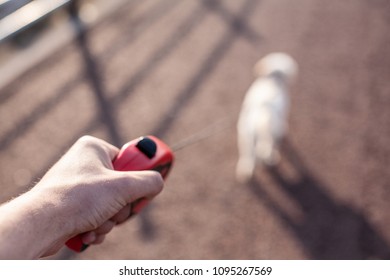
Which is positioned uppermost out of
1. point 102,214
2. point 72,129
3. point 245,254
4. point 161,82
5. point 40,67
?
point 102,214

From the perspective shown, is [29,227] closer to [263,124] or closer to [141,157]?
[141,157]

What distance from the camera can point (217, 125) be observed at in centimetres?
503

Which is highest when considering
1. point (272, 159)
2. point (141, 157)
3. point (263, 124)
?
point (141, 157)

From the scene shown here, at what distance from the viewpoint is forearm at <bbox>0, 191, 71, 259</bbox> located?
121 cm

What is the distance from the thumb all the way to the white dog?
255cm

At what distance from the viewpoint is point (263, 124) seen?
14.0 feet

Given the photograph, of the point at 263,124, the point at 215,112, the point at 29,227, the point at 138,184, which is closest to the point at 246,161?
the point at 263,124

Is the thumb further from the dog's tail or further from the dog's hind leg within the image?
the dog's tail

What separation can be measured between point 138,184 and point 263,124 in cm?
274

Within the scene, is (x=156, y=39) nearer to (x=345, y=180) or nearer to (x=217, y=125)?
(x=217, y=125)

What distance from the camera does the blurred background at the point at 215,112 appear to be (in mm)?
3939

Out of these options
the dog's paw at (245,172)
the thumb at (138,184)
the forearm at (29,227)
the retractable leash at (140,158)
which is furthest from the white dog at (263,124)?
the forearm at (29,227)

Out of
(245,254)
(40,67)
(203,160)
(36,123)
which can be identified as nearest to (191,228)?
(245,254)
